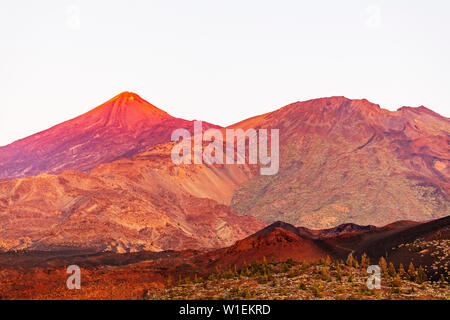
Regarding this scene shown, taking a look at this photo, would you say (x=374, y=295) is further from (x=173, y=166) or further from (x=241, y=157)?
(x=241, y=157)

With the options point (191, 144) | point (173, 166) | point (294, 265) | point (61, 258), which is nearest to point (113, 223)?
point (61, 258)

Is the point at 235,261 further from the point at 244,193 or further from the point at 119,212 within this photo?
the point at 244,193

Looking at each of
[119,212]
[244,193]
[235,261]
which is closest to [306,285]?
[235,261]

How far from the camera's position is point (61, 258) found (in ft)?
269

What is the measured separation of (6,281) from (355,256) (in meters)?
28.7

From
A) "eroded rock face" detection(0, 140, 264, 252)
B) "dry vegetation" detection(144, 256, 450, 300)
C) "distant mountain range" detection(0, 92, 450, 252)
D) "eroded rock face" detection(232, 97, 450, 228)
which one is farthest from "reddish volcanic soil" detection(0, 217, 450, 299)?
"eroded rock face" detection(232, 97, 450, 228)

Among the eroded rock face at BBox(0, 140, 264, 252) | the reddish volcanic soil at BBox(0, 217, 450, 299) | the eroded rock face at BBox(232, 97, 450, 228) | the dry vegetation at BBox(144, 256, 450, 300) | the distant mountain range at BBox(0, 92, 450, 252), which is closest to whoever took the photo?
the dry vegetation at BBox(144, 256, 450, 300)

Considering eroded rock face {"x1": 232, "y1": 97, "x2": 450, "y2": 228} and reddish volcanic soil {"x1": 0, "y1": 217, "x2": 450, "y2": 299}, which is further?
eroded rock face {"x1": 232, "y1": 97, "x2": 450, "y2": 228}

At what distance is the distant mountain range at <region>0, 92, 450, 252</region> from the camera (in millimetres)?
107250

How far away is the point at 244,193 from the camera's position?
550ft

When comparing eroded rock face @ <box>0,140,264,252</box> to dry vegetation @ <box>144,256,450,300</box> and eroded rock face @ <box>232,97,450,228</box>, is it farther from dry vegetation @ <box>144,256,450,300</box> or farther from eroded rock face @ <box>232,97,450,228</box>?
dry vegetation @ <box>144,256,450,300</box>

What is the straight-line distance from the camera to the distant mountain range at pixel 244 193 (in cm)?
10725

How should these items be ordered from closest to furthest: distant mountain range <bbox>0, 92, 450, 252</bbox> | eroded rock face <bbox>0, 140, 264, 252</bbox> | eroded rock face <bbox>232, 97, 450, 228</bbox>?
eroded rock face <bbox>0, 140, 264, 252</bbox> → distant mountain range <bbox>0, 92, 450, 252</bbox> → eroded rock face <bbox>232, 97, 450, 228</bbox>

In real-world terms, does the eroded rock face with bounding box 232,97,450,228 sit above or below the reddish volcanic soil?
above
